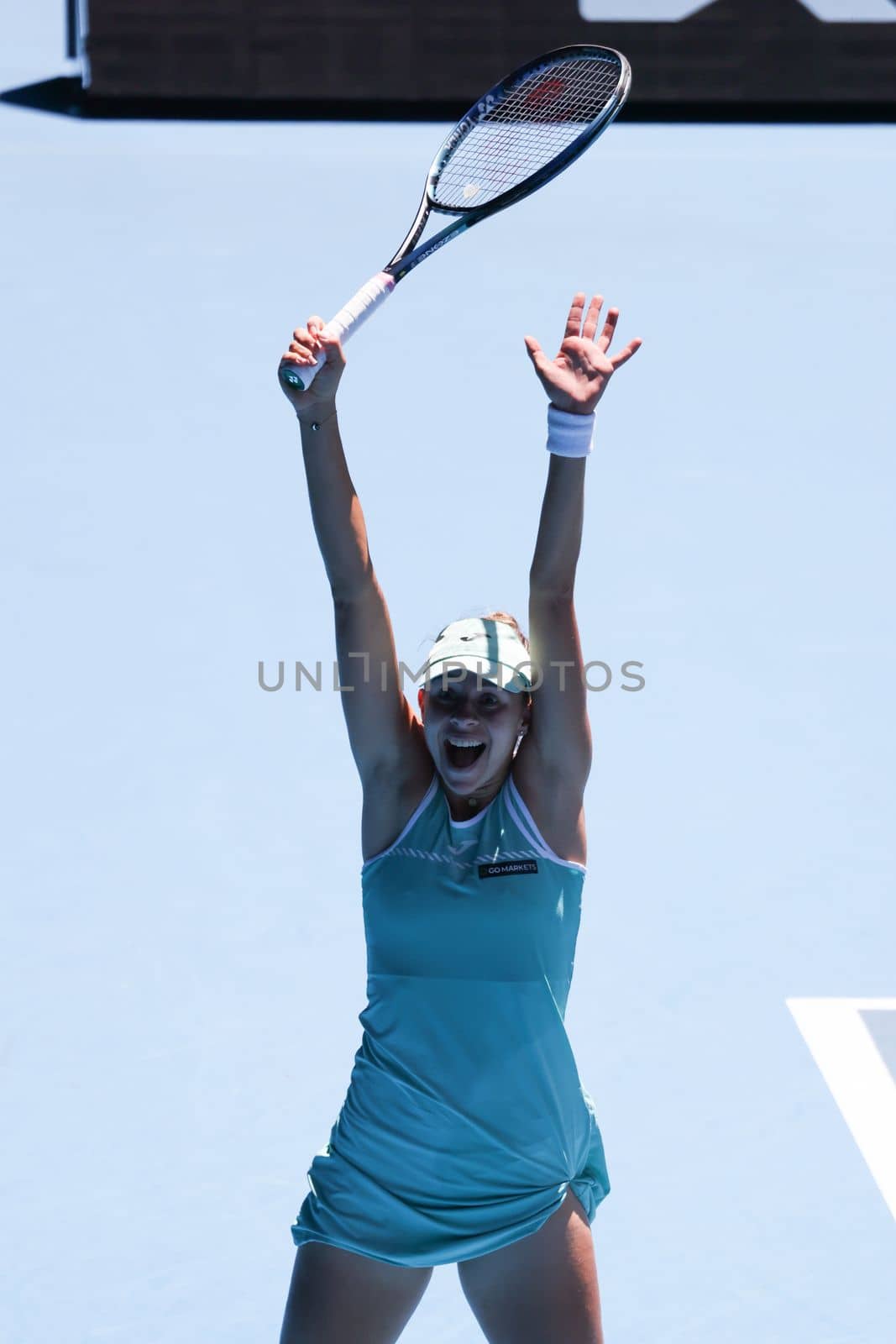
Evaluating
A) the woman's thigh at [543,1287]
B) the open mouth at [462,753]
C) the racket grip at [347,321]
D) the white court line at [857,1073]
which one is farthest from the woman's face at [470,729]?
the white court line at [857,1073]

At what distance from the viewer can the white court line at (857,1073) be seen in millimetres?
4520

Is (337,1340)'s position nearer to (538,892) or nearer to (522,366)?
(538,892)

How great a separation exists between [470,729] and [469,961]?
409mm

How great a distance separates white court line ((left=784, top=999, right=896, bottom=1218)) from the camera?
4.52 m

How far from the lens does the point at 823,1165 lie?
14.7 ft

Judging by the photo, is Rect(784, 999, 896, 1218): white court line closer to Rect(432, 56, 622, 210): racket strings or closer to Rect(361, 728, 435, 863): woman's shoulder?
Rect(361, 728, 435, 863): woman's shoulder

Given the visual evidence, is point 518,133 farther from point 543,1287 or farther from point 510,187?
point 543,1287

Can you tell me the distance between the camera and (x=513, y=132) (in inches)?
180

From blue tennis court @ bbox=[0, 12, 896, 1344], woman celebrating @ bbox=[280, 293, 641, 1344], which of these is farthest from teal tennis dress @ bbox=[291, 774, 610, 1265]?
blue tennis court @ bbox=[0, 12, 896, 1344]

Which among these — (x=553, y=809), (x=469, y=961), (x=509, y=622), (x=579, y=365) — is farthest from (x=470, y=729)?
(x=579, y=365)

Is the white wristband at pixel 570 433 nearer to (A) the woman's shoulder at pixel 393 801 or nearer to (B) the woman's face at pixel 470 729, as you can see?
(B) the woman's face at pixel 470 729

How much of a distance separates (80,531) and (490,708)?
4858 mm

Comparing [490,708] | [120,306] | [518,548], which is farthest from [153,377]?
[490,708]

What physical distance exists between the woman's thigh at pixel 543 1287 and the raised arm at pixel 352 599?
86cm
